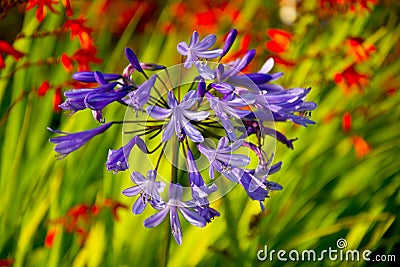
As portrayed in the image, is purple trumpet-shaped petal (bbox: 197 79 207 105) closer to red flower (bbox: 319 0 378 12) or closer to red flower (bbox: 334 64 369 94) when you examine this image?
red flower (bbox: 334 64 369 94)

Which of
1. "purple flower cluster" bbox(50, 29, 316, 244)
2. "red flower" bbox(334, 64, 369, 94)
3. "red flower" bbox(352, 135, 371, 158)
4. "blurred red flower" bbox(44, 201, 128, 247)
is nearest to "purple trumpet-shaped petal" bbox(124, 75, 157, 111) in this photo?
"purple flower cluster" bbox(50, 29, 316, 244)

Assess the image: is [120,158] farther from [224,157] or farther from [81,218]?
[81,218]

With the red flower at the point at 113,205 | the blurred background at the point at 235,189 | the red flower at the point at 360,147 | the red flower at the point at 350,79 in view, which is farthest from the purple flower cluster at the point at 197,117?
the red flower at the point at 360,147

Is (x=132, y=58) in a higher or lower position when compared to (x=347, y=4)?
lower

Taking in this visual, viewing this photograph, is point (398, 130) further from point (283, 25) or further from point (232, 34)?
point (232, 34)

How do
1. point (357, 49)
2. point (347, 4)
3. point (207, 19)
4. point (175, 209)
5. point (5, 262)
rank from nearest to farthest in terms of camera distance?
point (175, 209), point (5, 262), point (357, 49), point (347, 4), point (207, 19)

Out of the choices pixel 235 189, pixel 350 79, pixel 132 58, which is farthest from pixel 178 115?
pixel 350 79

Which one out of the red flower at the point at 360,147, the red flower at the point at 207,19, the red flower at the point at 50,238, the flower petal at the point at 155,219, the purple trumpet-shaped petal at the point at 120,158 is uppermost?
the red flower at the point at 207,19

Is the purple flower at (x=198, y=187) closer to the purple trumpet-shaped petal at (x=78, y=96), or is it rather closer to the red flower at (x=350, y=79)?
the purple trumpet-shaped petal at (x=78, y=96)

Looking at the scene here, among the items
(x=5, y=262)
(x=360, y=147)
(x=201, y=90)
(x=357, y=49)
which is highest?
(x=357, y=49)
